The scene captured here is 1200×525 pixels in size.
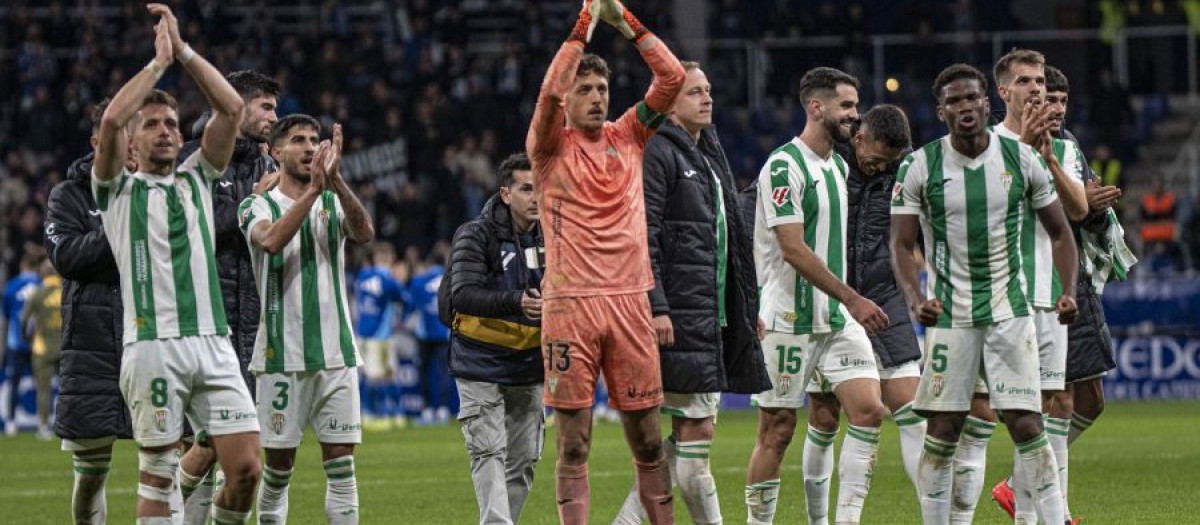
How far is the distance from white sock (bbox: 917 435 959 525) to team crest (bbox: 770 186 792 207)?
1337mm

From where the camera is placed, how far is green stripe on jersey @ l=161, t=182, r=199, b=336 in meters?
7.58

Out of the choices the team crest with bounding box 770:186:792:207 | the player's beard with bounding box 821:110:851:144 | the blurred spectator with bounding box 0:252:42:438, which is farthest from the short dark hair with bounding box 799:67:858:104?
the blurred spectator with bounding box 0:252:42:438

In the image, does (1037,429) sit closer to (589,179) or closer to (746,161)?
(589,179)

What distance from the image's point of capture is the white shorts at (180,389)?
24.7 feet

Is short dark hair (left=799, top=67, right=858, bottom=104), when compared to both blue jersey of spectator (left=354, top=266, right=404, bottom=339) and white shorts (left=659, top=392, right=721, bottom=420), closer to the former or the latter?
white shorts (left=659, top=392, right=721, bottom=420)

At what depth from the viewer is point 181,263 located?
301 inches

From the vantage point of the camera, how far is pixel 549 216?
7.85 metres

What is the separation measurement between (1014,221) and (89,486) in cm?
466

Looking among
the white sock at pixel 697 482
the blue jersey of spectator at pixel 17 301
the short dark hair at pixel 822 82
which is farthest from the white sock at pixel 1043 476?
the blue jersey of spectator at pixel 17 301

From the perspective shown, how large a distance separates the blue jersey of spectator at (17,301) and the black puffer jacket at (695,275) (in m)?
15.9

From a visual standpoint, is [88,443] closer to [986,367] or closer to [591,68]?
[591,68]

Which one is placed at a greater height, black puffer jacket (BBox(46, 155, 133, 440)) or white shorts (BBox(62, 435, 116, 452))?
black puffer jacket (BBox(46, 155, 133, 440))

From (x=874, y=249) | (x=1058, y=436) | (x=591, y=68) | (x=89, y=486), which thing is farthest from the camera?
Result: (x=874, y=249)

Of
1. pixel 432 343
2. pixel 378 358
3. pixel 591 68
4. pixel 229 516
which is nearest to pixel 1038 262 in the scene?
pixel 591 68
